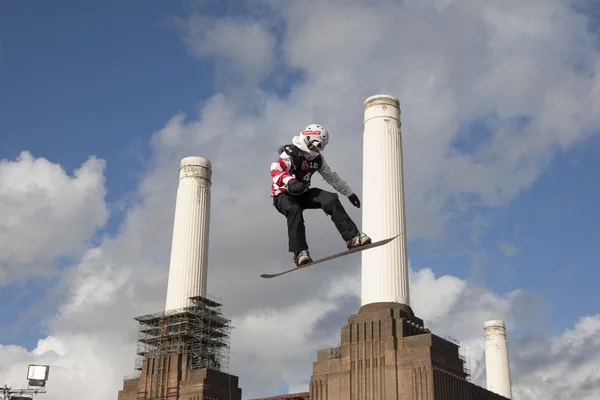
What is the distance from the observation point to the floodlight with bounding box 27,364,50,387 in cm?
4381

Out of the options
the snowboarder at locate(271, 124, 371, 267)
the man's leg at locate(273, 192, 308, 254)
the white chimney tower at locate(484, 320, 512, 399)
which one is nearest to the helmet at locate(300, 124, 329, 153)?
the snowboarder at locate(271, 124, 371, 267)

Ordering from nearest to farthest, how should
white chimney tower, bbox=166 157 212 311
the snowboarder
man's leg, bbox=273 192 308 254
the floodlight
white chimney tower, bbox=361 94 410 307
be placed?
1. the snowboarder
2. man's leg, bbox=273 192 308 254
3. the floodlight
4. white chimney tower, bbox=361 94 410 307
5. white chimney tower, bbox=166 157 212 311

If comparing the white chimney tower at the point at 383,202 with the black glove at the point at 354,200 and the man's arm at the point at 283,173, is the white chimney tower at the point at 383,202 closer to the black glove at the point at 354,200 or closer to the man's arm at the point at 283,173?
the black glove at the point at 354,200

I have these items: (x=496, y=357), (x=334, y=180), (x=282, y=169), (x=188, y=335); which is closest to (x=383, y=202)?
(x=188, y=335)

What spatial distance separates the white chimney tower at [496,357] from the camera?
312ft

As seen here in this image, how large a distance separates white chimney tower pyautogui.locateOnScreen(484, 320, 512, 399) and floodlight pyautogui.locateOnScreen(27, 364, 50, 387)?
209ft

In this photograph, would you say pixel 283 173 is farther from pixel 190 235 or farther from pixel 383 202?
pixel 190 235

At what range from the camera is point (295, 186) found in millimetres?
16125

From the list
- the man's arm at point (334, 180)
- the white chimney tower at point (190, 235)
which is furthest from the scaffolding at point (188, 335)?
the man's arm at point (334, 180)

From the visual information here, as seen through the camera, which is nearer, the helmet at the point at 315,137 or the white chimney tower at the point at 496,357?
the helmet at the point at 315,137

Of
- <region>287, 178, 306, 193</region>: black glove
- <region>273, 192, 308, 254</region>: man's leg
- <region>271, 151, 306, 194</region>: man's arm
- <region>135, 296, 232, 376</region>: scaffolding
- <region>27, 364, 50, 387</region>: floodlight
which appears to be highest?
<region>135, 296, 232, 376</region>: scaffolding

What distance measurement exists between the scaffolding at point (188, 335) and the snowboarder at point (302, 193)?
195 feet

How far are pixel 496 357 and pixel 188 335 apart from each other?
40772 millimetres

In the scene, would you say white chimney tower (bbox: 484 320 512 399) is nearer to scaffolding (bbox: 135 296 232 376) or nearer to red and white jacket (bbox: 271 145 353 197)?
scaffolding (bbox: 135 296 232 376)
